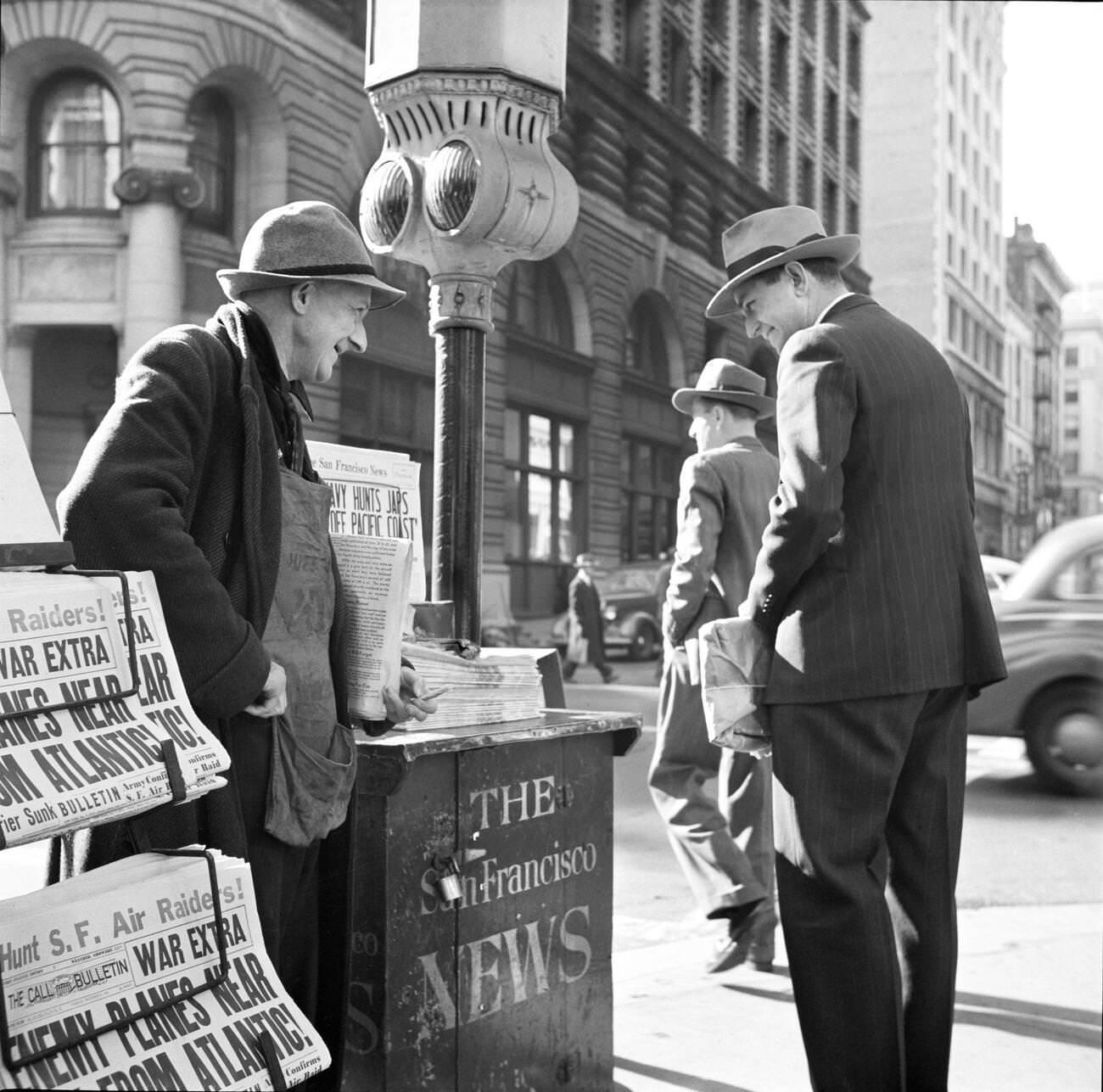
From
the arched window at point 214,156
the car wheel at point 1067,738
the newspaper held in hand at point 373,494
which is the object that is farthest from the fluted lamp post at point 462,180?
the arched window at point 214,156

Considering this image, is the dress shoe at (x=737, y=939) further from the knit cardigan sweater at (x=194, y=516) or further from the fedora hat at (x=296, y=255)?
the fedora hat at (x=296, y=255)

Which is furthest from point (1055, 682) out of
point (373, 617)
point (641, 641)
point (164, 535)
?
point (641, 641)

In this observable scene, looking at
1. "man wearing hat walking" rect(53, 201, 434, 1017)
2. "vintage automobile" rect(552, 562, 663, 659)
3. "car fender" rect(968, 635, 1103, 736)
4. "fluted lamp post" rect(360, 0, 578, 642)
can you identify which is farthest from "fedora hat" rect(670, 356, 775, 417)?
"vintage automobile" rect(552, 562, 663, 659)

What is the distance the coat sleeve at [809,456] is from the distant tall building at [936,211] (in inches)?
558

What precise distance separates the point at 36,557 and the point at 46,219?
14.3m

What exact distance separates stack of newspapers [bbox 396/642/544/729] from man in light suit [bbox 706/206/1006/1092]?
66 centimetres

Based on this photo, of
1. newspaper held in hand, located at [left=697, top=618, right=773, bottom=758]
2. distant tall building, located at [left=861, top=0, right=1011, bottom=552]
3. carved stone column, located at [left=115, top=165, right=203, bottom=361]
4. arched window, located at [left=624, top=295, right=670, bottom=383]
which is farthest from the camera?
arched window, located at [left=624, top=295, right=670, bottom=383]

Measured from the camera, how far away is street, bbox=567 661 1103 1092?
3475mm

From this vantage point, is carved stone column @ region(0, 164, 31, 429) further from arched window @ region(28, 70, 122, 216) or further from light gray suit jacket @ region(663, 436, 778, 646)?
light gray suit jacket @ region(663, 436, 778, 646)

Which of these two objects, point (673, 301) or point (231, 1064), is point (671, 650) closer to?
point (231, 1064)

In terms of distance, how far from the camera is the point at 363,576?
271 centimetres

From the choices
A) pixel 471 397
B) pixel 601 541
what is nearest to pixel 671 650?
pixel 471 397

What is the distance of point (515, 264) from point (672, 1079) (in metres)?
17.6

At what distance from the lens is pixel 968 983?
167 inches
